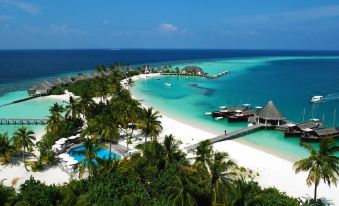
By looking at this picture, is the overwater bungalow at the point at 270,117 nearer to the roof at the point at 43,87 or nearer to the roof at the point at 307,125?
the roof at the point at 307,125

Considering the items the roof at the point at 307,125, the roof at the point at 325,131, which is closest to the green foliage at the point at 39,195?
the roof at the point at 325,131

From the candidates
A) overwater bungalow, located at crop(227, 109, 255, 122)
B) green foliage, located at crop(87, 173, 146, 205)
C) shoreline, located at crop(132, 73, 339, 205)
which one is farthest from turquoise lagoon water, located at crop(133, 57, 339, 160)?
green foliage, located at crop(87, 173, 146, 205)

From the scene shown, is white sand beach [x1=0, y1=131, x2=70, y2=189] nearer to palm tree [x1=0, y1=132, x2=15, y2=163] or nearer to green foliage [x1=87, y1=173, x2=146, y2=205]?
palm tree [x1=0, y1=132, x2=15, y2=163]

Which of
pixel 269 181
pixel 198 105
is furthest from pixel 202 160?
pixel 198 105

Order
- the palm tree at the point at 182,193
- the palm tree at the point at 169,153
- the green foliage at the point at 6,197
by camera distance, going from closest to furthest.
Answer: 1. the green foliage at the point at 6,197
2. the palm tree at the point at 182,193
3. the palm tree at the point at 169,153

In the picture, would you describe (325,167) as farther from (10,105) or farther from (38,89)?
(38,89)

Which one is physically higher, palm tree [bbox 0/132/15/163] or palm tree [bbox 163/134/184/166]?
palm tree [bbox 163/134/184/166]

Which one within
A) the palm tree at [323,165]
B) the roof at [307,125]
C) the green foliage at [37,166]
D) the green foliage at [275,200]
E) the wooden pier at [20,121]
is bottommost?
the green foliage at [37,166]
